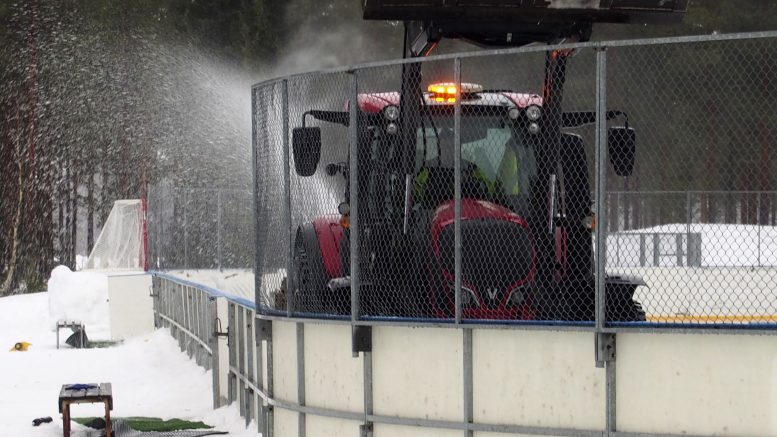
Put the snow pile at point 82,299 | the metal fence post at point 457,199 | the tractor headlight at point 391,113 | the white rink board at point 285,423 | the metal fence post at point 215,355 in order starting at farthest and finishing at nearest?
1. the snow pile at point 82,299
2. the metal fence post at point 215,355
3. the white rink board at point 285,423
4. the tractor headlight at point 391,113
5. the metal fence post at point 457,199

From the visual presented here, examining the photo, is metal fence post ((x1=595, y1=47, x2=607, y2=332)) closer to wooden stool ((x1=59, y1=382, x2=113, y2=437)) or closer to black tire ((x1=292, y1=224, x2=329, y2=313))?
black tire ((x1=292, y1=224, x2=329, y2=313))

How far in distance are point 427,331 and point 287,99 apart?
2306 mm

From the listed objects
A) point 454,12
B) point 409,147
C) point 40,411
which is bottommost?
point 40,411

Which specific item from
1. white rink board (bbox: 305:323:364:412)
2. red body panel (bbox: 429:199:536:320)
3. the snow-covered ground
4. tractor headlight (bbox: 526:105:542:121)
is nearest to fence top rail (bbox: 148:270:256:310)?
the snow-covered ground

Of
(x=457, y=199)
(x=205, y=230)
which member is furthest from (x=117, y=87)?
(x=457, y=199)

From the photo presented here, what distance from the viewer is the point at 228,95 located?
1699 inches

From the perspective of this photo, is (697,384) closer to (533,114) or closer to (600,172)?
(600,172)

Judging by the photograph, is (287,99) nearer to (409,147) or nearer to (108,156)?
(409,147)

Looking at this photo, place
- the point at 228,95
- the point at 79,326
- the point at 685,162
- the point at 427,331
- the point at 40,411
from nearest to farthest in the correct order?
the point at 427,331 → the point at 40,411 → the point at 685,162 → the point at 79,326 → the point at 228,95

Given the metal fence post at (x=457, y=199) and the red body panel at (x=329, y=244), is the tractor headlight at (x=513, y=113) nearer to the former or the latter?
the metal fence post at (x=457, y=199)

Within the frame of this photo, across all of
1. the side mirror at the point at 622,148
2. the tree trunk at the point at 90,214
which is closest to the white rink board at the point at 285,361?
the side mirror at the point at 622,148

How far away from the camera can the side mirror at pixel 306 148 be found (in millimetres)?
9445

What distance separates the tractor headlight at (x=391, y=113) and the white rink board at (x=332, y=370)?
1561mm

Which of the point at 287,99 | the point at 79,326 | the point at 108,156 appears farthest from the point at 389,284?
the point at 108,156
